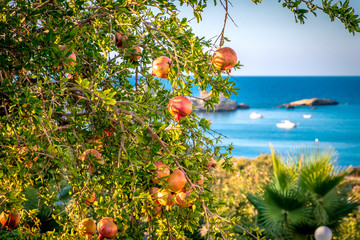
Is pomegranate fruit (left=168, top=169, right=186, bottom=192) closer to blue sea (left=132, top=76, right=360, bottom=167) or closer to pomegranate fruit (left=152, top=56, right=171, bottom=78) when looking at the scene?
pomegranate fruit (left=152, top=56, right=171, bottom=78)

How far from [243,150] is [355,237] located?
30.8m

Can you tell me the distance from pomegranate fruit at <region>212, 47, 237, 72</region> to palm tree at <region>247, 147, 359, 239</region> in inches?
164

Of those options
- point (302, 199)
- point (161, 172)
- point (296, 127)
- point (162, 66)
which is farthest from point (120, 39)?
point (296, 127)

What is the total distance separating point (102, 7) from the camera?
64.2 inches

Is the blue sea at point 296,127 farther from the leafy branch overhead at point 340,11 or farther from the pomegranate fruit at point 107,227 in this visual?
the pomegranate fruit at point 107,227

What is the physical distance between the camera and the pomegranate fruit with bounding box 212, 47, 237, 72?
1478 millimetres

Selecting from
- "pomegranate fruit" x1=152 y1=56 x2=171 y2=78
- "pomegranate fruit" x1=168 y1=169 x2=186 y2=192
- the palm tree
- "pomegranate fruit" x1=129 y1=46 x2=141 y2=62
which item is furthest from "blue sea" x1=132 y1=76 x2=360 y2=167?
"pomegranate fruit" x1=168 y1=169 x2=186 y2=192

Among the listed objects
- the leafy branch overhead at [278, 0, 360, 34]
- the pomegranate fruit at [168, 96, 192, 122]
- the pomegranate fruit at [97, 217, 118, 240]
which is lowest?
the pomegranate fruit at [97, 217, 118, 240]

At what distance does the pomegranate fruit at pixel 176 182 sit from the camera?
1285 millimetres

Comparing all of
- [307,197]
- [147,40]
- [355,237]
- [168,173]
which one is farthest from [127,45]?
[355,237]

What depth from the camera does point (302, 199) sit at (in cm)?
531

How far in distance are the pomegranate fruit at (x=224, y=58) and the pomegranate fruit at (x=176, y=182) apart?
50cm

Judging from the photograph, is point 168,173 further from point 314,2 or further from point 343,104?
point 343,104

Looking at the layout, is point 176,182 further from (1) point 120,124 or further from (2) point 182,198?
(1) point 120,124
